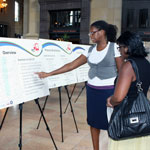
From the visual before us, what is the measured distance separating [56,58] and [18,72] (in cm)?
139

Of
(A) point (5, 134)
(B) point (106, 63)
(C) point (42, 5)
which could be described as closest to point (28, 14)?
(C) point (42, 5)

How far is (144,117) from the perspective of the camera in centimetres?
191

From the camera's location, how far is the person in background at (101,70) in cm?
281

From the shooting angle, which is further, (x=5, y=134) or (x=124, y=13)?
(x=124, y=13)

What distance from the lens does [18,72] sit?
2.72 meters

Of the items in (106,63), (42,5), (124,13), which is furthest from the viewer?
(42,5)

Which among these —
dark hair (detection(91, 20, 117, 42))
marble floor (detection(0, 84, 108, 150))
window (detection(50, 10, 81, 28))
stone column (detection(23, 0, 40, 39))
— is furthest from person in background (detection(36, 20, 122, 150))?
stone column (detection(23, 0, 40, 39))

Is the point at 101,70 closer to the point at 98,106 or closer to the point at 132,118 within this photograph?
the point at 98,106

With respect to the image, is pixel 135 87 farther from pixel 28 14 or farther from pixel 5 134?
pixel 28 14

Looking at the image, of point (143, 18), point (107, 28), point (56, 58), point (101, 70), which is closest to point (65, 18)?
point (143, 18)

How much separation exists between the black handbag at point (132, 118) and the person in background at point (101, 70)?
0.88m

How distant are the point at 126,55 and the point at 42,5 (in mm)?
17662

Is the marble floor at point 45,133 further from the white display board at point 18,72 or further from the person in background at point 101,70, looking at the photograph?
the white display board at point 18,72

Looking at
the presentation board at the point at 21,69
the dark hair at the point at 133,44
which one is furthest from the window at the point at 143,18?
the dark hair at the point at 133,44
